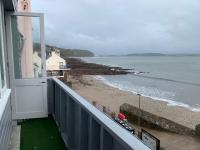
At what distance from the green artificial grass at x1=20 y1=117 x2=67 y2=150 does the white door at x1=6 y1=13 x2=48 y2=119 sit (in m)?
0.28

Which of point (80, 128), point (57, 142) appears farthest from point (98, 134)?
point (57, 142)

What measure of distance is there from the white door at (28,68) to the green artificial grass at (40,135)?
0.28 m

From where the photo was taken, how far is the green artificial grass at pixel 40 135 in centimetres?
370

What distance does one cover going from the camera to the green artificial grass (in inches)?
145

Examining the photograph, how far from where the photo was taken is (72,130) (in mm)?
3195

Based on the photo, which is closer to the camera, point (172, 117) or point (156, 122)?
point (156, 122)

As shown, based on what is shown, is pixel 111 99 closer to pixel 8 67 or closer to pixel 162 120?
pixel 162 120

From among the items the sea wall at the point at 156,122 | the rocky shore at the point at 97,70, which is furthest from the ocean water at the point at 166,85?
the sea wall at the point at 156,122

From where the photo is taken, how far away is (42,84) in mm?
5137

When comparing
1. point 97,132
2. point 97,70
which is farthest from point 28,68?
point 97,70

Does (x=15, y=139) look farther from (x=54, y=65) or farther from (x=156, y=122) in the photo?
(x=54, y=65)

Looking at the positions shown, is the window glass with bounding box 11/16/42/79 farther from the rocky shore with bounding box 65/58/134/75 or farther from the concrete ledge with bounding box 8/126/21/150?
the rocky shore with bounding box 65/58/134/75

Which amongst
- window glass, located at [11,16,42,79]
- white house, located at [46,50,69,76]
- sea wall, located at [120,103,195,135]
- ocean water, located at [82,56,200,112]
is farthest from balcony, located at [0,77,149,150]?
ocean water, located at [82,56,200,112]

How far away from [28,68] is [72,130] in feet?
7.55
